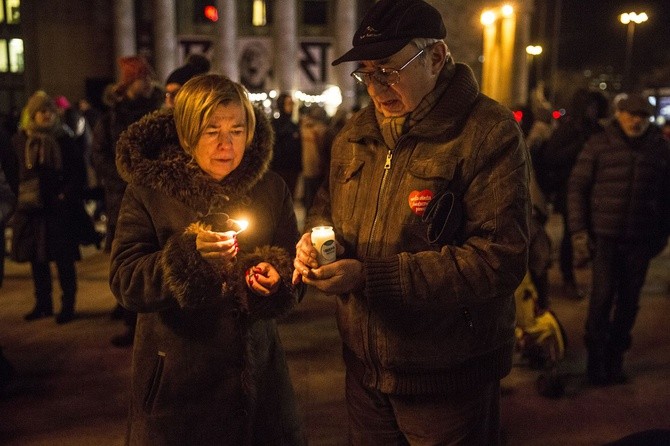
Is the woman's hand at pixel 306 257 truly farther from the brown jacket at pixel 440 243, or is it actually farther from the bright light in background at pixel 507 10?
the bright light in background at pixel 507 10

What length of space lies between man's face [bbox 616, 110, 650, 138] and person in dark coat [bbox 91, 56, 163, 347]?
3.72m

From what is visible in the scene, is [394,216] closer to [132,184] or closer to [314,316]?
[132,184]

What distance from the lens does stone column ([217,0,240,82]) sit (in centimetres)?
4134

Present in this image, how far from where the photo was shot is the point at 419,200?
2.36m

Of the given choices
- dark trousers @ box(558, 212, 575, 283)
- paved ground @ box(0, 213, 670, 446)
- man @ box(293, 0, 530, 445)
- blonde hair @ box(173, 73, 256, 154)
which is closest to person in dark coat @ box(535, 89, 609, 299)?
dark trousers @ box(558, 212, 575, 283)

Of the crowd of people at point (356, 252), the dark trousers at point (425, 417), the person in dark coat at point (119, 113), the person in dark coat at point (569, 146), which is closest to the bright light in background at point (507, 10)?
the person in dark coat at point (569, 146)

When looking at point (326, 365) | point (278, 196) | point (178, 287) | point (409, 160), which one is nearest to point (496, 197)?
point (409, 160)

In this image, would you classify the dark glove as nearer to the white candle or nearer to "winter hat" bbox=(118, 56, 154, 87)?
the white candle

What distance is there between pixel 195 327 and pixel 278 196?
63 cm

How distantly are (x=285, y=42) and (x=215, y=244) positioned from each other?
136 ft

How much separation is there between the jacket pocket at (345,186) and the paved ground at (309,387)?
2.25 meters

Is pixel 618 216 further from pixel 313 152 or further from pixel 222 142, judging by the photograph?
pixel 313 152

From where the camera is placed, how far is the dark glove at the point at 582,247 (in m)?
5.32

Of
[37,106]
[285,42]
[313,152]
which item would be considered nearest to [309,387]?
[37,106]
